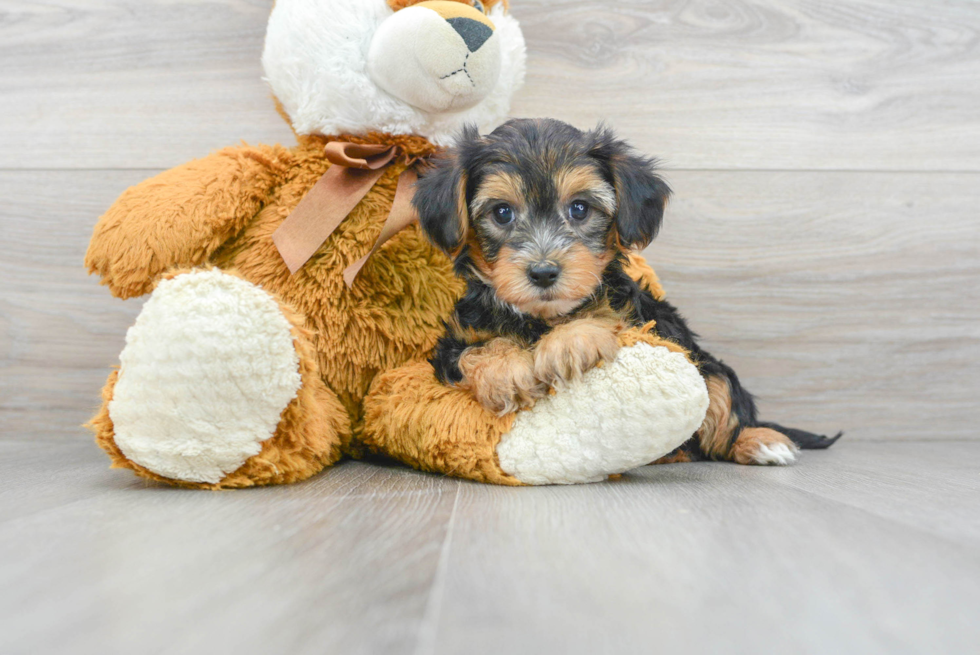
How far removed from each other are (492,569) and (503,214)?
852 mm

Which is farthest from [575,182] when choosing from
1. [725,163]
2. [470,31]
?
[725,163]

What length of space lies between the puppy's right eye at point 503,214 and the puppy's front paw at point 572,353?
0.93 ft

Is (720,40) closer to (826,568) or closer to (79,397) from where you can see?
(826,568)

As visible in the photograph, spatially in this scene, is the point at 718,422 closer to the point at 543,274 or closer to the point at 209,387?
the point at 543,274

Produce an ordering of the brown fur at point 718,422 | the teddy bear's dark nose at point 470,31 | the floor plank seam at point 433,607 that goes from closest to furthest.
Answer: the floor plank seam at point 433,607
the teddy bear's dark nose at point 470,31
the brown fur at point 718,422

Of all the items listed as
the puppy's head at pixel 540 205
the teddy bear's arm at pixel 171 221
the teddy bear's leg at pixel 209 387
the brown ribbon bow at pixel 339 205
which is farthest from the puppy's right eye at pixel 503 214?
the teddy bear's arm at pixel 171 221

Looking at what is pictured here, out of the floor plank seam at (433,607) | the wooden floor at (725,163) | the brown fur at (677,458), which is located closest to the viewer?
the floor plank seam at (433,607)

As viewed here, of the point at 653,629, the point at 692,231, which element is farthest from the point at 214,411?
the point at 692,231

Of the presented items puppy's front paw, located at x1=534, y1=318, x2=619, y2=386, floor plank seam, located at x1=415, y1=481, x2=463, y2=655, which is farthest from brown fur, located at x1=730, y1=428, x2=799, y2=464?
floor plank seam, located at x1=415, y1=481, x2=463, y2=655

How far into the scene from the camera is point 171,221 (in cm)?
162

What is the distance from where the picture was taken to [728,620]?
799 mm

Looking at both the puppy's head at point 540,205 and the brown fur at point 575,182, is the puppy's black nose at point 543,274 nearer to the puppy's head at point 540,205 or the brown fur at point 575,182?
the puppy's head at point 540,205

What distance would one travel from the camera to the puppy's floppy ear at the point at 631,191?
1575mm

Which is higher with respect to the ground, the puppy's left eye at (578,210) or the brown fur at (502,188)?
the brown fur at (502,188)
